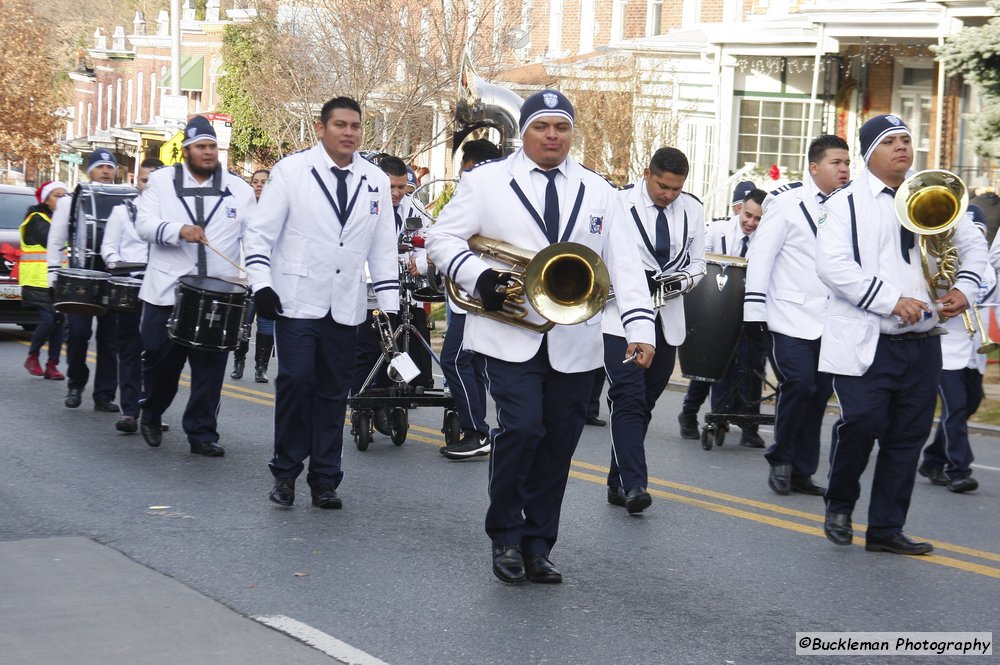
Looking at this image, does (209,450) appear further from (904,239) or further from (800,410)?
(904,239)

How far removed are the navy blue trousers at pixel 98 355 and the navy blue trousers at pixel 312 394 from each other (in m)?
3.81

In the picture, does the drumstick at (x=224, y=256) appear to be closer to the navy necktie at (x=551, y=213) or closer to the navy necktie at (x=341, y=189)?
the navy necktie at (x=341, y=189)

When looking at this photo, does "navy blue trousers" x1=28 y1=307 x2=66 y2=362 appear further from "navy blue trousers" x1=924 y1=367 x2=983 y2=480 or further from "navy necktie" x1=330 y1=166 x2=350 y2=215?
"navy blue trousers" x1=924 y1=367 x2=983 y2=480

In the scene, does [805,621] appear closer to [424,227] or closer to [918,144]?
[424,227]

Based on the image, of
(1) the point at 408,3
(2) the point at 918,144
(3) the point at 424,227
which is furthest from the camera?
(1) the point at 408,3

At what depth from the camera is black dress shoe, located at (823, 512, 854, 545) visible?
768 centimetres

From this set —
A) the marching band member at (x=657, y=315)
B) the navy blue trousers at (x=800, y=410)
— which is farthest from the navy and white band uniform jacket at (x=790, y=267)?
the marching band member at (x=657, y=315)

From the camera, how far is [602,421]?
12508 millimetres

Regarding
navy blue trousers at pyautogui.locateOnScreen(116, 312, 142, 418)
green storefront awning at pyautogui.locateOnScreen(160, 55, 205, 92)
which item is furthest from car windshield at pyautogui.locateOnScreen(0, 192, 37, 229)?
green storefront awning at pyautogui.locateOnScreen(160, 55, 205, 92)

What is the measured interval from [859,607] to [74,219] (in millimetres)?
8083

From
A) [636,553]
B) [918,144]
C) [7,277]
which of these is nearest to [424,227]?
[636,553]

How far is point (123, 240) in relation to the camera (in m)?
11.6

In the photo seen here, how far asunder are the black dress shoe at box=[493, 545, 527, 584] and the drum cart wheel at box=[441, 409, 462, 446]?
3.89m

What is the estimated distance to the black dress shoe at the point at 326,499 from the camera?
8344 millimetres
